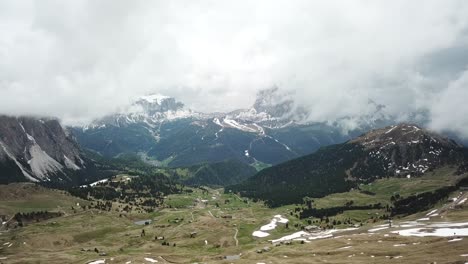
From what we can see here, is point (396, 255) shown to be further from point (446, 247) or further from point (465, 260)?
point (465, 260)

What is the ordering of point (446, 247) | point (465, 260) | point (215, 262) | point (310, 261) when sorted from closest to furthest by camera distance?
point (465, 260), point (446, 247), point (310, 261), point (215, 262)

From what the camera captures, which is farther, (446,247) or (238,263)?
(238,263)

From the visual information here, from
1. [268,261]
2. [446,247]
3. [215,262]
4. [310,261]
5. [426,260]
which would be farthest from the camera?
[215,262]

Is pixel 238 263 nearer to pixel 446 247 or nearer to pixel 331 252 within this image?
pixel 331 252

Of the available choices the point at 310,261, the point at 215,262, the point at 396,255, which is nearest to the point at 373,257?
the point at 396,255

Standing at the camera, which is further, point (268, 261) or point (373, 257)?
point (268, 261)

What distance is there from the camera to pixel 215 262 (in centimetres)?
19938

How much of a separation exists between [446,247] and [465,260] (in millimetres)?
28109

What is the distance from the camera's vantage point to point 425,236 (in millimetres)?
194250

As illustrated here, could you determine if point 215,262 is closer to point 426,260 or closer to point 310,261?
point 310,261

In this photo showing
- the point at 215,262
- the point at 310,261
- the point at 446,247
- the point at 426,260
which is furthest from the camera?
the point at 215,262

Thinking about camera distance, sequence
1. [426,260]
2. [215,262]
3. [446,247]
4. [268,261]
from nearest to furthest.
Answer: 1. [426,260]
2. [446,247]
3. [268,261]
4. [215,262]

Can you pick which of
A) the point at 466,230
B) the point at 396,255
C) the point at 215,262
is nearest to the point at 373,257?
the point at 396,255

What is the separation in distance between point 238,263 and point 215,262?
1553 centimetres
